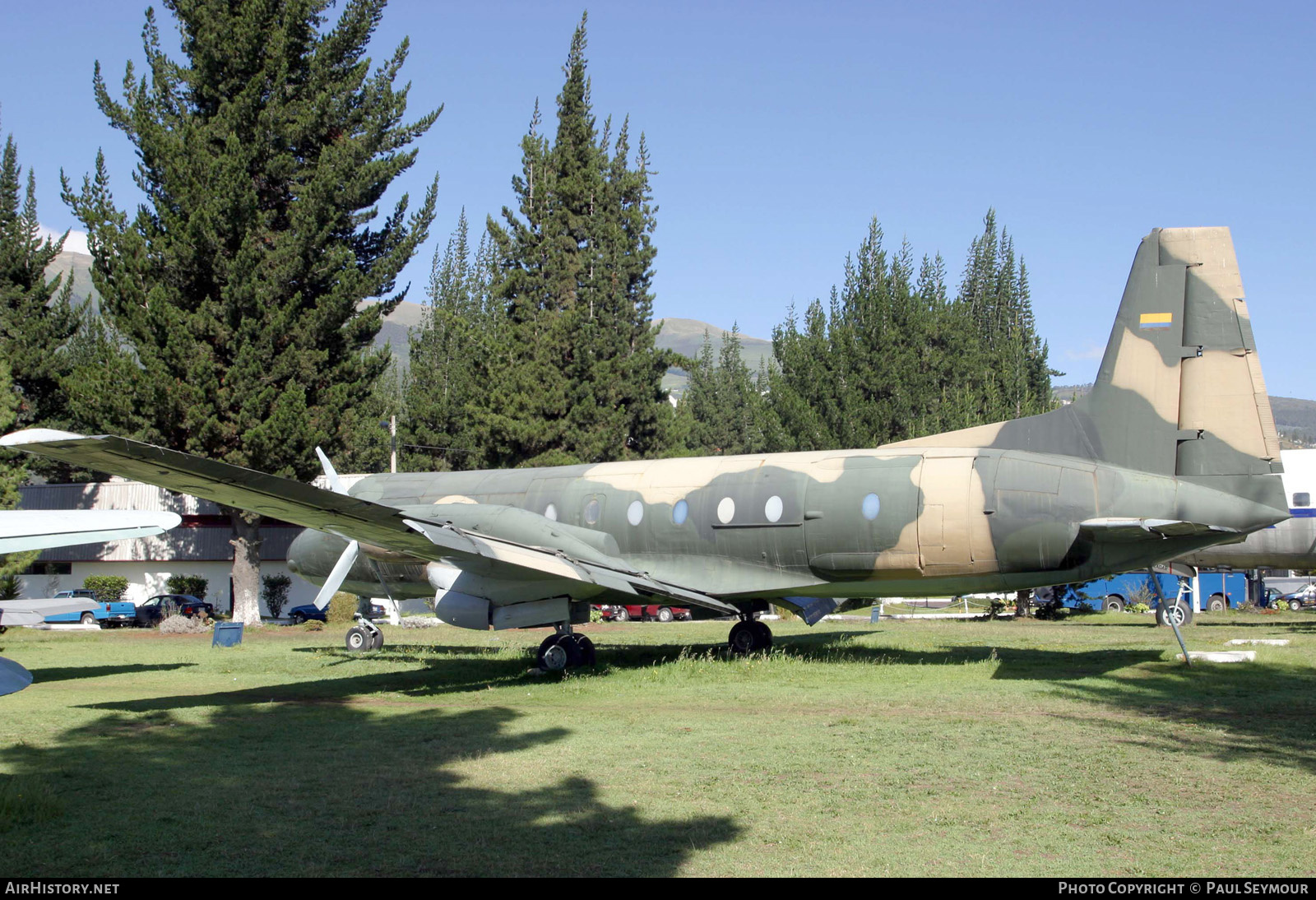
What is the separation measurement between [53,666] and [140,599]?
1136 inches

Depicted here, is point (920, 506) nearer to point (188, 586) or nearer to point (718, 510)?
point (718, 510)

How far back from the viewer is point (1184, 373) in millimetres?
15336

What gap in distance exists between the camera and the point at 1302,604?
47719 mm

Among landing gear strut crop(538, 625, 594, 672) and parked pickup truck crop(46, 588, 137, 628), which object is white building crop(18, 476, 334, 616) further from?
landing gear strut crop(538, 625, 594, 672)

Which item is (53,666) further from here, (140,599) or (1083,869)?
(140,599)

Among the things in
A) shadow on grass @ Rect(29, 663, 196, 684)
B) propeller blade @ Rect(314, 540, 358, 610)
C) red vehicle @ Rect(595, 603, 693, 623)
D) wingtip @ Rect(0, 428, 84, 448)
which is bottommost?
red vehicle @ Rect(595, 603, 693, 623)

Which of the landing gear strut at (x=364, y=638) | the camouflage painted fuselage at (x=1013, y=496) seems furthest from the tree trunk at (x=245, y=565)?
the camouflage painted fuselage at (x=1013, y=496)

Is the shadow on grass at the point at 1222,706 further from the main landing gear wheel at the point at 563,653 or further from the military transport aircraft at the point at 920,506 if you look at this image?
the main landing gear wheel at the point at 563,653

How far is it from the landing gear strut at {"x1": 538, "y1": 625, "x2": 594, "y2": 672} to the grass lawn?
0.27 m

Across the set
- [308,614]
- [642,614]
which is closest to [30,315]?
[308,614]

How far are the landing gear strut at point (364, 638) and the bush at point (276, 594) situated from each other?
2525 cm

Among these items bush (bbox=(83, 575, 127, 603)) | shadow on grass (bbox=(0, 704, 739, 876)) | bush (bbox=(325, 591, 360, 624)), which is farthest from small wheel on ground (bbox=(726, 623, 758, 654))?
bush (bbox=(83, 575, 127, 603))

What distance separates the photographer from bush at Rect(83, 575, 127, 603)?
4603 cm

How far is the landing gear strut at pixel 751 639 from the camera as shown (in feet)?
68.6
